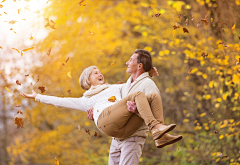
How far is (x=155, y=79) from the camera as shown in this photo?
18.3 feet

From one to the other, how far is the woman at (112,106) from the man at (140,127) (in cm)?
8

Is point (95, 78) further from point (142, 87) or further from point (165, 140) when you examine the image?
point (165, 140)

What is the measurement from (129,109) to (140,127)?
1.05 feet

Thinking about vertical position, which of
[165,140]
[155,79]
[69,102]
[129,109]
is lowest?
[165,140]

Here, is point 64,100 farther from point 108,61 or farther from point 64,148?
point 64,148

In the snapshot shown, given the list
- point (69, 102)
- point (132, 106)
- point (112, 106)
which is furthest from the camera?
point (69, 102)

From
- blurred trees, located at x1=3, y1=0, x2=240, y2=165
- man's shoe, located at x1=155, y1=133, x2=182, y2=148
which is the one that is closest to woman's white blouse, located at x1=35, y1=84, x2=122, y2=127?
man's shoe, located at x1=155, y1=133, x2=182, y2=148

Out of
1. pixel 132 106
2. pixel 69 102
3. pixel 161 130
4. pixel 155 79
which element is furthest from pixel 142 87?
pixel 155 79

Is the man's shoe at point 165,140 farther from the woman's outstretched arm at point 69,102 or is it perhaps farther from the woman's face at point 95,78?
the woman's face at point 95,78

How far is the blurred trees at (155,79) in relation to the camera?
5.18 m

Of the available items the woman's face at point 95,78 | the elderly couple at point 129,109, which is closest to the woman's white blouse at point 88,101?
the elderly couple at point 129,109

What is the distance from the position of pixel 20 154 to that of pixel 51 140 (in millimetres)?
802

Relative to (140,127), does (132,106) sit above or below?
above

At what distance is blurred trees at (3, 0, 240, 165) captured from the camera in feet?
17.0
